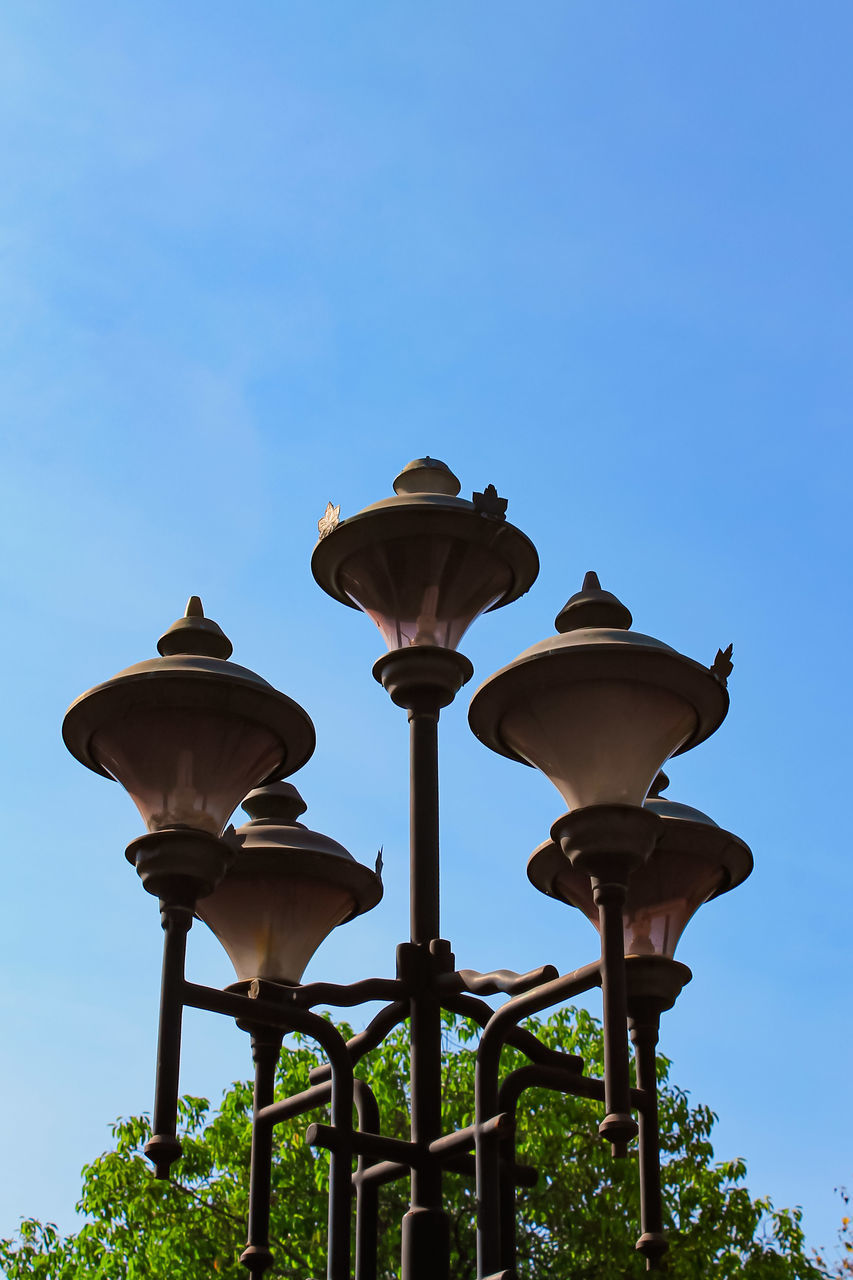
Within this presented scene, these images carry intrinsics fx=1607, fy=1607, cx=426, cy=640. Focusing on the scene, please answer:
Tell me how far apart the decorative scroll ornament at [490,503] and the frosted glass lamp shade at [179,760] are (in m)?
1.32

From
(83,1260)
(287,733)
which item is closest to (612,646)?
(287,733)

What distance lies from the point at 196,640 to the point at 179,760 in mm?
629

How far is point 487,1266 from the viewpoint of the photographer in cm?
491

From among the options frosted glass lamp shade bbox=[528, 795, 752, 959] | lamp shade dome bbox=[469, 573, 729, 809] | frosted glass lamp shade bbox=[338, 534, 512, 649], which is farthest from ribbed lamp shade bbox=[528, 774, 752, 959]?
frosted glass lamp shade bbox=[338, 534, 512, 649]

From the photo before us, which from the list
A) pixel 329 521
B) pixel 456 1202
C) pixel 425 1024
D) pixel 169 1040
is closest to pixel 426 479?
pixel 329 521

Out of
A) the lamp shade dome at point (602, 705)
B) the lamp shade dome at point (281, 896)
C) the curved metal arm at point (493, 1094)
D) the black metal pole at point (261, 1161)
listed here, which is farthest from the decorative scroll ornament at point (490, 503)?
the black metal pole at point (261, 1161)

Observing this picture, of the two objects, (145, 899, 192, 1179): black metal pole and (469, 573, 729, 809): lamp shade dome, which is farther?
(469, 573, 729, 809): lamp shade dome

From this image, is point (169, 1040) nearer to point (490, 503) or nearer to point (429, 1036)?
point (429, 1036)

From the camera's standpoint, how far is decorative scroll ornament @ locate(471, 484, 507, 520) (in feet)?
19.7

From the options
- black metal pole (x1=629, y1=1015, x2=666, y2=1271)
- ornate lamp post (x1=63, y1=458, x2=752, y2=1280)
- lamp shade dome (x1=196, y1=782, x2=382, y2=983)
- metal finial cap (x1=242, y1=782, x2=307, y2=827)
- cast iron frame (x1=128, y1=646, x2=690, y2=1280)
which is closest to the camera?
cast iron frame (x1=128, y1=646, x2=690, y2=1280)

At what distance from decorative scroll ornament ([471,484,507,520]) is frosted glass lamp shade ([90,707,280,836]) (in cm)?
132

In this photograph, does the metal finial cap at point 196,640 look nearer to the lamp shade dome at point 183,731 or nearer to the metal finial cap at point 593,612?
the lamp shade dome at point 183,731

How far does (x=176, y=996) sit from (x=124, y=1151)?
1662 centimetres

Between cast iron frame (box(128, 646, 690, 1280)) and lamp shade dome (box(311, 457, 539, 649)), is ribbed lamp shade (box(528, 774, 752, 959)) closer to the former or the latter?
cast iron frame (box(128, 646, 690, 1280))
